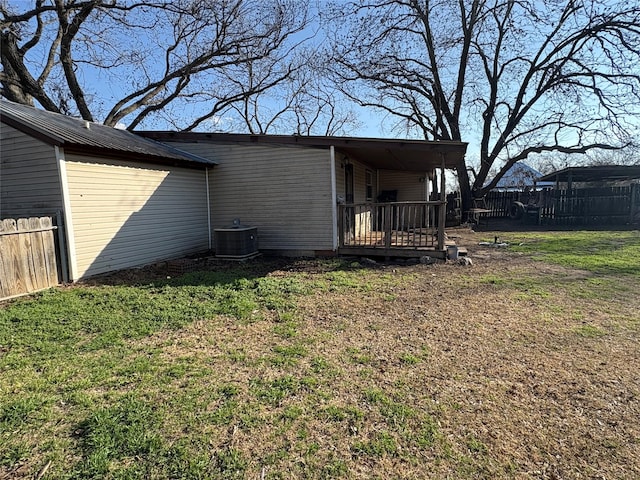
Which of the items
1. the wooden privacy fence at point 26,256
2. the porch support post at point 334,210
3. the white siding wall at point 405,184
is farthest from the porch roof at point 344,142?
the white siding wall at point 405,184

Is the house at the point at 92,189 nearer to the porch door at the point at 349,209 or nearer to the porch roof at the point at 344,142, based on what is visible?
the porch roof at the point at 344,142

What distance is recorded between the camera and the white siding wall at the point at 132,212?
252 inches

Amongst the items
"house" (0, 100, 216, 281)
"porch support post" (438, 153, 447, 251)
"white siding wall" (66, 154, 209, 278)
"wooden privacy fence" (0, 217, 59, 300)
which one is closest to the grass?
"porch support post" (438, 153, 447, 251)

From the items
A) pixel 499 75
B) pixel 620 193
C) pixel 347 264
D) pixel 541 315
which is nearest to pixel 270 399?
pixel 541 315

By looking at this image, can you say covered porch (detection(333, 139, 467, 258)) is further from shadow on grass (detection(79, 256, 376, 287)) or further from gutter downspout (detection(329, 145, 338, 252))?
shadow on grass (detection(79, 256, 376, 287))

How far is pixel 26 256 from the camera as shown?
543 centimetres

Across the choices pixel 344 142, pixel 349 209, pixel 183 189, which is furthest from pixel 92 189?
pixel 349 209

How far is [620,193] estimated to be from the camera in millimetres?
15758

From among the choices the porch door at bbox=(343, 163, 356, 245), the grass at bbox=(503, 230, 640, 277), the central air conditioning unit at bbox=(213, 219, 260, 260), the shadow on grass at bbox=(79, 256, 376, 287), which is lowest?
the grass at bbox=(503, 230, 640, 277)

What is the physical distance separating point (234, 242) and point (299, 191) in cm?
207

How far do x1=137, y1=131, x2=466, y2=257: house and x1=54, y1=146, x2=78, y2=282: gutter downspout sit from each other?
3.72m

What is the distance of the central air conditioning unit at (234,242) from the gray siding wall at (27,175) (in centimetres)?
324

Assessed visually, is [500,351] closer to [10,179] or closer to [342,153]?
[342,153]

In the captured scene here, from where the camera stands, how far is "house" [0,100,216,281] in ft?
20.0
